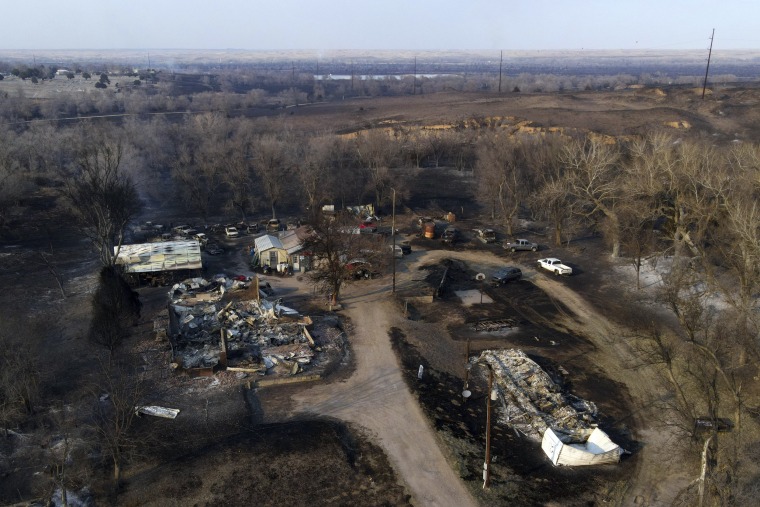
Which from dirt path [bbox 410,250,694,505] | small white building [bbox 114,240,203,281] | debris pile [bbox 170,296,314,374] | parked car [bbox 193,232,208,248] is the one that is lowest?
dirt path [bbox 410,250,694,505]

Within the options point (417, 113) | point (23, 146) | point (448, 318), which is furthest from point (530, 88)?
point (448, 318)

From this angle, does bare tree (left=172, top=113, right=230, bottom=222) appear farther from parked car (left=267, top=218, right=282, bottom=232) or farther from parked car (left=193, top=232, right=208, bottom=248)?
parked car (left=267, top=218, right=282, bottom=232)

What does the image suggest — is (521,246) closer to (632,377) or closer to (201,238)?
(632,377)

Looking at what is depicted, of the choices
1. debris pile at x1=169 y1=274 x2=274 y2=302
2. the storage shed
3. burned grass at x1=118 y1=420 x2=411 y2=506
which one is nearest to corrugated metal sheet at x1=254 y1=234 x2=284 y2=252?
the storage shed

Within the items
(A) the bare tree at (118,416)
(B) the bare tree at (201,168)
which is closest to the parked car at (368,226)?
(B) the bare tree at (201,168)

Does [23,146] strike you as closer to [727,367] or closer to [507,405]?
[507,405]

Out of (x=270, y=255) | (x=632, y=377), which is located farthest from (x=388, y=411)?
(x=270, y=255)
